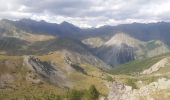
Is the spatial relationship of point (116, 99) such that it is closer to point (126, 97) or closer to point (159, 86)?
point (126, 97)

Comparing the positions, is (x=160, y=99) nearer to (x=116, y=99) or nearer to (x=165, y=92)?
(x=165, y=92)

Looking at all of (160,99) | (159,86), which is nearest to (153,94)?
(160,99)

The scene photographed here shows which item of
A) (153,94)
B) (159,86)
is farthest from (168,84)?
(153,94)

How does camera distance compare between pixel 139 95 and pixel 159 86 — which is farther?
pixel 159 86

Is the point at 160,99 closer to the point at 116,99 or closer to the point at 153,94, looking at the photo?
the point at 153,94

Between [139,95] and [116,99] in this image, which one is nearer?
[139,95]

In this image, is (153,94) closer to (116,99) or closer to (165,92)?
(165,92)

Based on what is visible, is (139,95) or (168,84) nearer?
(139,95)

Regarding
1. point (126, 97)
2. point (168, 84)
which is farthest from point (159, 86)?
point (126, 97)
